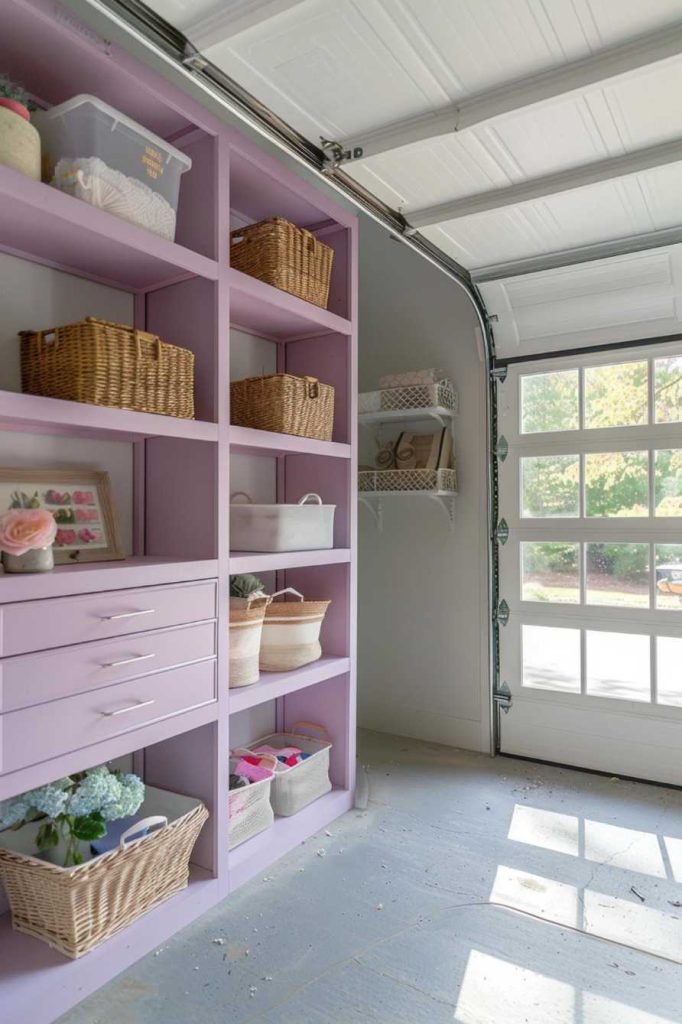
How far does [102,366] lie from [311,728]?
68.5 inches

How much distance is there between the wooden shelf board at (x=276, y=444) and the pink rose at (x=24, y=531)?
683 millimetres

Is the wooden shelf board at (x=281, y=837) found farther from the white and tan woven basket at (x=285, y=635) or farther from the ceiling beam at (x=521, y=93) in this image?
the ceiling beam at (x=521, y=93)

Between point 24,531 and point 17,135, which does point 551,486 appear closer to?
point 24,531

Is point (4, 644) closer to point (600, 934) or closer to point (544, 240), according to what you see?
point (600, 934)

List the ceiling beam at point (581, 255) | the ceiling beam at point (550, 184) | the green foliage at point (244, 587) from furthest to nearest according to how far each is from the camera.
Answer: the ceiling beam at point (581, 255), the green foliage at point (244, 587), the ceiling beam at point (550, 184)

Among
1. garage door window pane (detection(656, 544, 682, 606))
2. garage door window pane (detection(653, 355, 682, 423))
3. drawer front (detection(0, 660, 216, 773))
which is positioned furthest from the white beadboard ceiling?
drawer front (detection(0, 660, 216, 773))

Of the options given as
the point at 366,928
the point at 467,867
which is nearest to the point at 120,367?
the point at 366,928

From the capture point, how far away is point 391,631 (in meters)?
3.62

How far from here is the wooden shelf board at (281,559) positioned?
2.18 meters

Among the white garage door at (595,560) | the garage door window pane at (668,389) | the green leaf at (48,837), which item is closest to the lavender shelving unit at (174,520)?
the green leaf at (48,837)

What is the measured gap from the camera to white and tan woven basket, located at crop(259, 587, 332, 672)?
2447 mm

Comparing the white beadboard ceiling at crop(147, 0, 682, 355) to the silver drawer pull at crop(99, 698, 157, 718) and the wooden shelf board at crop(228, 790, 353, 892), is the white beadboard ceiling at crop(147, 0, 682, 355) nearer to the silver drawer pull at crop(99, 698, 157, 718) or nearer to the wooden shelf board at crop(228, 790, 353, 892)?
the silver drawer pull at crop(99, 698, 157, 718)

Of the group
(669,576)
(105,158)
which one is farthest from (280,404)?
(669,576)

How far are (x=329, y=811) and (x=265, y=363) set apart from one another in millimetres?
1792
